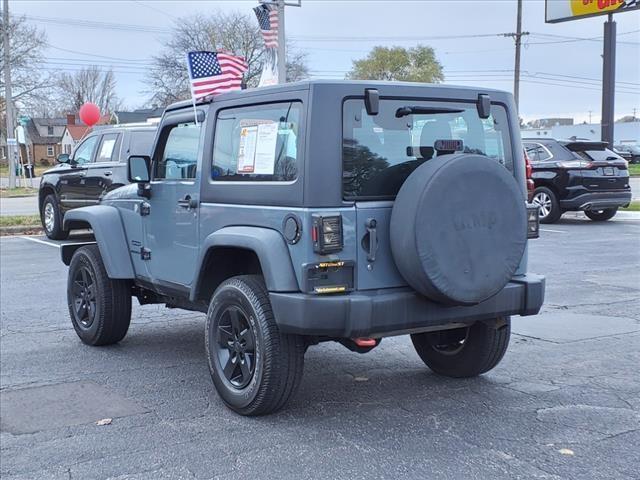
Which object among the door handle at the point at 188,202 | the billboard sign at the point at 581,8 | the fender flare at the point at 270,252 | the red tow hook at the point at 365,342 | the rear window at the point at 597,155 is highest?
the billboard sign at the point at 581,8

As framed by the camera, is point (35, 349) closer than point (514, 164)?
No

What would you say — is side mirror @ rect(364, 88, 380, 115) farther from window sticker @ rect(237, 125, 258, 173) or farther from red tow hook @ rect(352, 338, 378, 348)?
red tow hook @ rect(352, 338, 378, 348)

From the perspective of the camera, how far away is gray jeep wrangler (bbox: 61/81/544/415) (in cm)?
413

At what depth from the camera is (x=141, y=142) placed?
1249 cm

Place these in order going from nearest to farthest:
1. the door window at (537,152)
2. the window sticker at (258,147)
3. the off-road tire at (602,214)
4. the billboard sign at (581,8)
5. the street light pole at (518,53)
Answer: the window sticker at (258,147) → the door window at (537,152) → the off-road tire at (602,214) → the billboard sign at (581,8) → the street light pole at (518,53)

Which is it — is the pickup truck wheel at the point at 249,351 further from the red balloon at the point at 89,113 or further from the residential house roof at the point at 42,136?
the residential house roof at the point at 42,136

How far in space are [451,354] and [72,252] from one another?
3775mm

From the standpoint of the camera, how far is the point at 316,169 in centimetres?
415

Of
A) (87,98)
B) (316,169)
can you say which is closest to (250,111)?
(316,169)

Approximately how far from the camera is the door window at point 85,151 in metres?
13.4

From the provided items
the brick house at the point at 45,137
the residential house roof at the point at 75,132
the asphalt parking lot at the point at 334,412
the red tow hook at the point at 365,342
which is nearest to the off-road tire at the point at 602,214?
the asphalt parking lot at the point at 334,412

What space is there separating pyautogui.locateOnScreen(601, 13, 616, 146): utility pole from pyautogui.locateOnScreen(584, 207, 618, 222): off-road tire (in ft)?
15.2

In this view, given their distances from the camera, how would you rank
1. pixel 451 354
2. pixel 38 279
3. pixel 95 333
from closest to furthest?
pixel 451 354 < pixel 95 333 < pixel 38 279

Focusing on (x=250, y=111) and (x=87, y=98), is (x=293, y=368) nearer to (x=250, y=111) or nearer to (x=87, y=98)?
(x=250, y=111)
